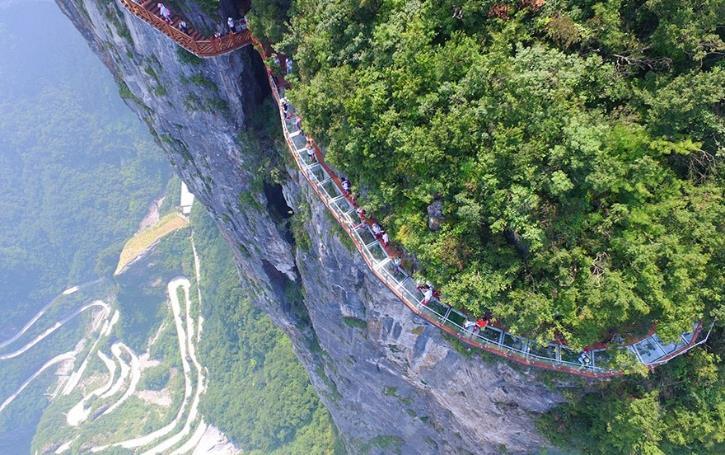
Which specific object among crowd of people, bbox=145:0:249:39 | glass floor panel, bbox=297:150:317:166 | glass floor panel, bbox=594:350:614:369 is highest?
crowd of people, bbox=145:0:249:39

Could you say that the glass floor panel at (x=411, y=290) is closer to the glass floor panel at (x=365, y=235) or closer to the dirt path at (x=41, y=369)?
the glass floor panel at (x=365, y=235)

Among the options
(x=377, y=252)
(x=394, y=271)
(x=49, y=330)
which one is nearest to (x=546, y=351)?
(x=394, y=271)

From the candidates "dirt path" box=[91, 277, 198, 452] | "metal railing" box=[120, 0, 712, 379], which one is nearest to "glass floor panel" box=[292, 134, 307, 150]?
"metal railing" box=[120, 0, 712, 379]

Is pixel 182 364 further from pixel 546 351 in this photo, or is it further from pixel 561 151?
pixel 561 151

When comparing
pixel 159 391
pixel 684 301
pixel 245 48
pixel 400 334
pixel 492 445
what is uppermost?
pixel 245 48

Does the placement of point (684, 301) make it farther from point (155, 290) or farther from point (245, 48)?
point (155, 290)

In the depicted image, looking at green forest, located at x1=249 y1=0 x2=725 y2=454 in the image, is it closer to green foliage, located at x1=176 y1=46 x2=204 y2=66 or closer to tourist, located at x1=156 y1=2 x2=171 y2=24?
green foliage, located at x1=176 y1=46 x2=204 y2=66

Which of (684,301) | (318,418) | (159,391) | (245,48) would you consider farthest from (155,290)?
(684,301)
